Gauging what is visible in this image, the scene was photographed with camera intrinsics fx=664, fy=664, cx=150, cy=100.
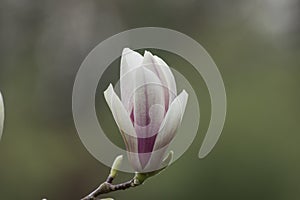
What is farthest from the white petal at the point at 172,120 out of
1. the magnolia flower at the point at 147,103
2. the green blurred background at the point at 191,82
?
the green blurred background at the point at 191,82

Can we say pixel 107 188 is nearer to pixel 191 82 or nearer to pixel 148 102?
pixel 148 102

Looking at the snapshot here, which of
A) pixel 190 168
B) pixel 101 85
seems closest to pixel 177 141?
pixel 190 168

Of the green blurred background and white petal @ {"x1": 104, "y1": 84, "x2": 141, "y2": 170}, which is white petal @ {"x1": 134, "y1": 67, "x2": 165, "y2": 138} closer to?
white petal @ {"x1": 104, "y1": 84, "x2": 141, "y2": 170}

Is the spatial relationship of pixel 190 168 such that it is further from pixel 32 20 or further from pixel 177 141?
pixel 177 141

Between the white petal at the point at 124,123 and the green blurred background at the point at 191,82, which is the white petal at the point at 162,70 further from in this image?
the green blurred background at the point at 191,82

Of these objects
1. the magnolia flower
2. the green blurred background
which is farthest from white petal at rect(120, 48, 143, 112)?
the green blurred background

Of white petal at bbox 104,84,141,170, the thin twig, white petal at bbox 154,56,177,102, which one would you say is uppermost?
white petal at bbox 154,56,177,102
